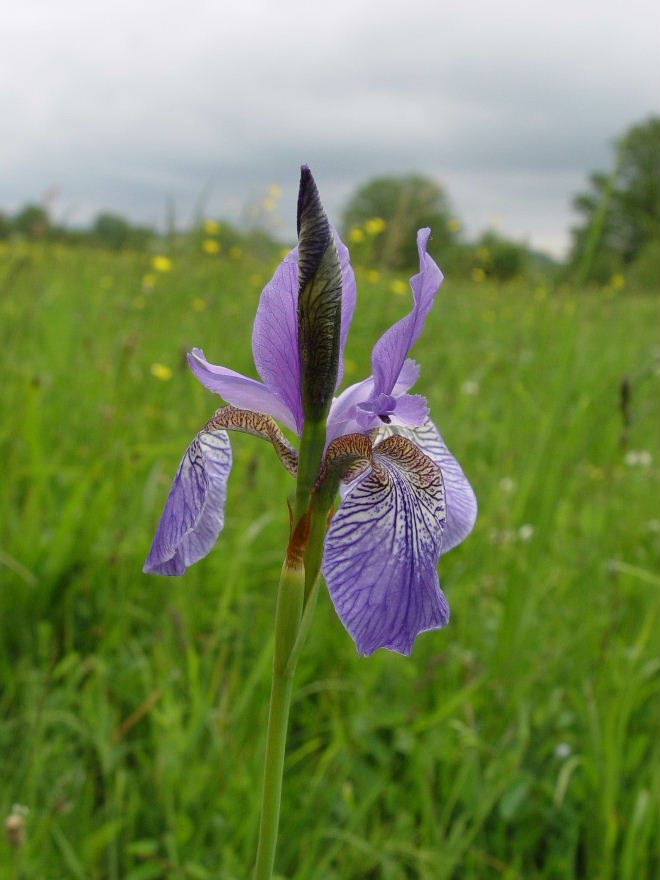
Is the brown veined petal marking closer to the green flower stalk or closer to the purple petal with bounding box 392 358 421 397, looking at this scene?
the green flower stalk

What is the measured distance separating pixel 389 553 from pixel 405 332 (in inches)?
9.3

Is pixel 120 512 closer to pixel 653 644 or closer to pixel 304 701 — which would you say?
pixel 304 701

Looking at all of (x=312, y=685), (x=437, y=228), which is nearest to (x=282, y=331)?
(x=312, y=685)

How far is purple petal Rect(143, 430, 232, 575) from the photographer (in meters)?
0.89

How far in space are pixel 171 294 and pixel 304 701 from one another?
372 centimetres

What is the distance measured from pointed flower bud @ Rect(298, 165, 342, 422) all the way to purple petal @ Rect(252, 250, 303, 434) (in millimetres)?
110

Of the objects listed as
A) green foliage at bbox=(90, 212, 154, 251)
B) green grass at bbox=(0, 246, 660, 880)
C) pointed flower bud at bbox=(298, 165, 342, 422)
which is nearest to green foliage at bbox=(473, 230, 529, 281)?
green grass at bbox=(0, 246, 660, 880)

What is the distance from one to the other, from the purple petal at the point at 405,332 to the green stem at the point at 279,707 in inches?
9.2

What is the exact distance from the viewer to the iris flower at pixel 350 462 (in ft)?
2.41

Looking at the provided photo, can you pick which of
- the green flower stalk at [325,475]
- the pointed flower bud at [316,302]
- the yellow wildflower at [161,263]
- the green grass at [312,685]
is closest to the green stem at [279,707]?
the green flower stalk at [325,475]

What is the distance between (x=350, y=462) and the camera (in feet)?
2.58

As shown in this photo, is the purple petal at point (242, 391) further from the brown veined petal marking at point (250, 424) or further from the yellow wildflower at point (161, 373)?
the yellow wildflower at point (161, 373)

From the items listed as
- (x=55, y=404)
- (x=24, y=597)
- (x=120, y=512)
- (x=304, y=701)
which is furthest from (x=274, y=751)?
(x=55, y=404)

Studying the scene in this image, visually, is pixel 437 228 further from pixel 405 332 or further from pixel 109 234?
pixel 405 332
